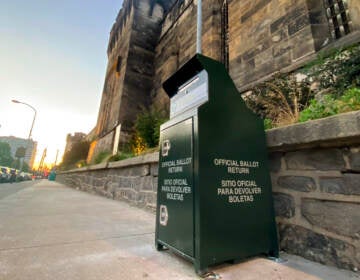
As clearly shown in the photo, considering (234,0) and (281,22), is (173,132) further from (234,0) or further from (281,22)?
A: (234,0)

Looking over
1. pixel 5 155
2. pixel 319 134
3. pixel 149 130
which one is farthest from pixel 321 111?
pixel 5 155

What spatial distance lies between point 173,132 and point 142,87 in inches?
336

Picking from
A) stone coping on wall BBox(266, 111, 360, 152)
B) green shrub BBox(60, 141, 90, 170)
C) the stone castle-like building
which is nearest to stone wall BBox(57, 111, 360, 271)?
stone coping on wall BBox(266, 111, 360, 152)

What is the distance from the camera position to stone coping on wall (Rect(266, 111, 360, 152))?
1122mm

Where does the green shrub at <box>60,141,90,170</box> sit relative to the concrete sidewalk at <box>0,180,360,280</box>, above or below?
above

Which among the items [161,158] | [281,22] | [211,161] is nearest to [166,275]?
[211,161]

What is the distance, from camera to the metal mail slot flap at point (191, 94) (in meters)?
1.40

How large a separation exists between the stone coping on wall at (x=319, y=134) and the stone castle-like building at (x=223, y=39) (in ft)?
7.65

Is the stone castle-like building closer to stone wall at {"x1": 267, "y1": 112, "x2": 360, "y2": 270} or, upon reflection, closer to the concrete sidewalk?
stone wall at {"x1": 267, "y1": 112, "x2": 360, "y2": 270}

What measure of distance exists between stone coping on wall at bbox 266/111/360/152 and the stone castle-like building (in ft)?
7.65

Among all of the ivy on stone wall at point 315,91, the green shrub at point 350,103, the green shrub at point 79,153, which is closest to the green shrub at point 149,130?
the ivy on stone wall at point 315,91

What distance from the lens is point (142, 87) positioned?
9.42 metres

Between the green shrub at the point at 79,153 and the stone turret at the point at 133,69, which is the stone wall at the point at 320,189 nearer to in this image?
the stone turret at the point at 133,69

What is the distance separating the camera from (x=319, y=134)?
126 centimetres
